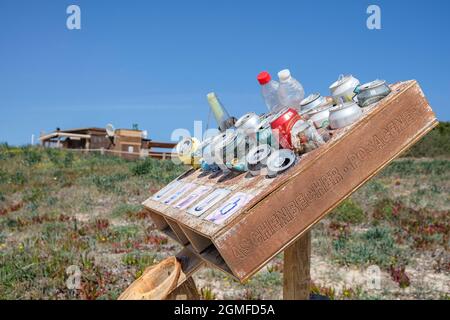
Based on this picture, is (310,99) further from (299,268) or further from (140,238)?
(140,238)

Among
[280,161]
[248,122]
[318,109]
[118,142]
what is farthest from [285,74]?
[118,142]

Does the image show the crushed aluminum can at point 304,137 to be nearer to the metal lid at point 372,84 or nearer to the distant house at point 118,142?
the metal lid at point 372,84

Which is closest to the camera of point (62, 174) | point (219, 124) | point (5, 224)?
point (219, 124)

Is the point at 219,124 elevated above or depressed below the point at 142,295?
above

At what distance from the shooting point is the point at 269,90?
2949mm

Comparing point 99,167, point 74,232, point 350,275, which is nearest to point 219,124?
point 350,275

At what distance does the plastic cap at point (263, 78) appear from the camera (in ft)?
9.34

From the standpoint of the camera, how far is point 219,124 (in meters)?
3.43

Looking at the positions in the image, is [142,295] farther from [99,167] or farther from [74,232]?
[99,167]

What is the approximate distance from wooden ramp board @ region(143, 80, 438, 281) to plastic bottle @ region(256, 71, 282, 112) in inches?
25.6

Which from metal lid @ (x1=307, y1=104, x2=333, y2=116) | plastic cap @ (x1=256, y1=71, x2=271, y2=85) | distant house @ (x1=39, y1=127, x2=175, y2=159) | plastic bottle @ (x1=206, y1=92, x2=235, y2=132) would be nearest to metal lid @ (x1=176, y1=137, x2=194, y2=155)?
plastic bottle @ (x1=206, y1=92, x2=235, y2=132)

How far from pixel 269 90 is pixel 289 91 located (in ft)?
0.46

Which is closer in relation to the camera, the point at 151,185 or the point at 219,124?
the point at 219,124
